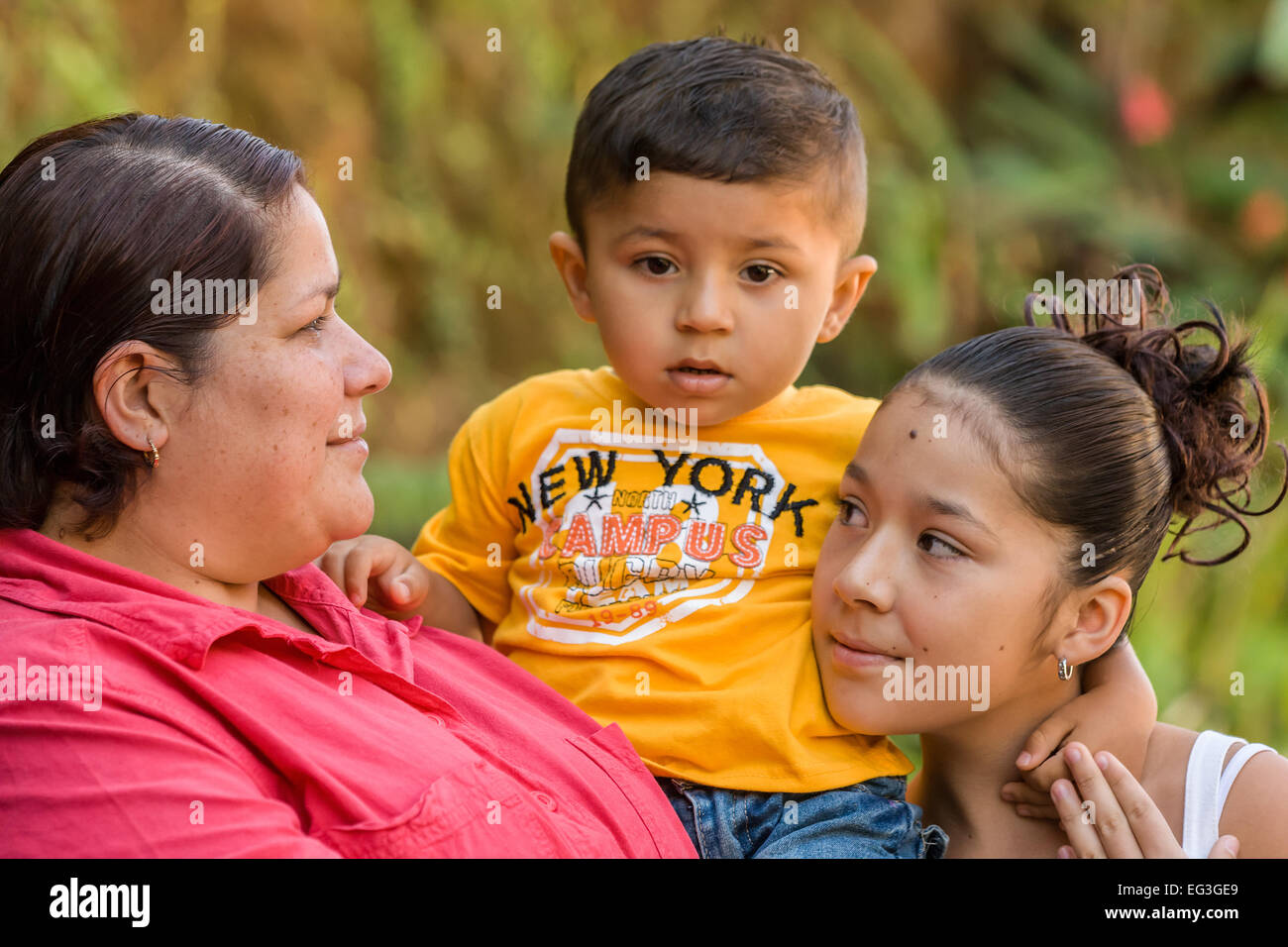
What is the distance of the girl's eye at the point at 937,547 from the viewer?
2.08 meters

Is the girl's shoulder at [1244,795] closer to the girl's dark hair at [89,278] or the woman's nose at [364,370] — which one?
the woman's nose at [364,370]

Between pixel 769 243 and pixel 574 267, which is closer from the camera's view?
pixel 769 243

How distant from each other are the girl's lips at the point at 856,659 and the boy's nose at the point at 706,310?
633 millimetres

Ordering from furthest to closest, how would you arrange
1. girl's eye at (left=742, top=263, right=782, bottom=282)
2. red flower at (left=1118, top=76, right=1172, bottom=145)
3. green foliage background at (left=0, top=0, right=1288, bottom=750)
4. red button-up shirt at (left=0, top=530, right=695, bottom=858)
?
1. red flower at (left=1118, top=76, right=1172, bottom=145)
2. green foliage background at (left=0, top=0, right=1288, bottom=750)
3. girl's eye at (left=742, top=263, right=782, bottom=282)
4. red button-up shirt at (left=0, top=530, right=695, bottom=858)

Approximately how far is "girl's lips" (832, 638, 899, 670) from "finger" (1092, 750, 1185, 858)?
0.39 m

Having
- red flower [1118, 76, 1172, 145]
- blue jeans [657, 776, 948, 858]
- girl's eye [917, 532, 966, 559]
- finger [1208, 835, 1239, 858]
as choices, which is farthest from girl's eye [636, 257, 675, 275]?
red flower [1118, 76, 1172, 145]

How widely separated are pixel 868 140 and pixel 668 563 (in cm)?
487

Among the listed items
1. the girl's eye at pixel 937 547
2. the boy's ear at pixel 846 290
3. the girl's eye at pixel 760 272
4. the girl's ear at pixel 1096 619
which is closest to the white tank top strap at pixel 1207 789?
the girl's ear at pixel 1096 619

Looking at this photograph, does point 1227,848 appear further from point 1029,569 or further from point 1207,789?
point 1029,569

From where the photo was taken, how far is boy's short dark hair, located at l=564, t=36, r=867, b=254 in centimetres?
222

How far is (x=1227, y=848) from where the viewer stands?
2010mm
